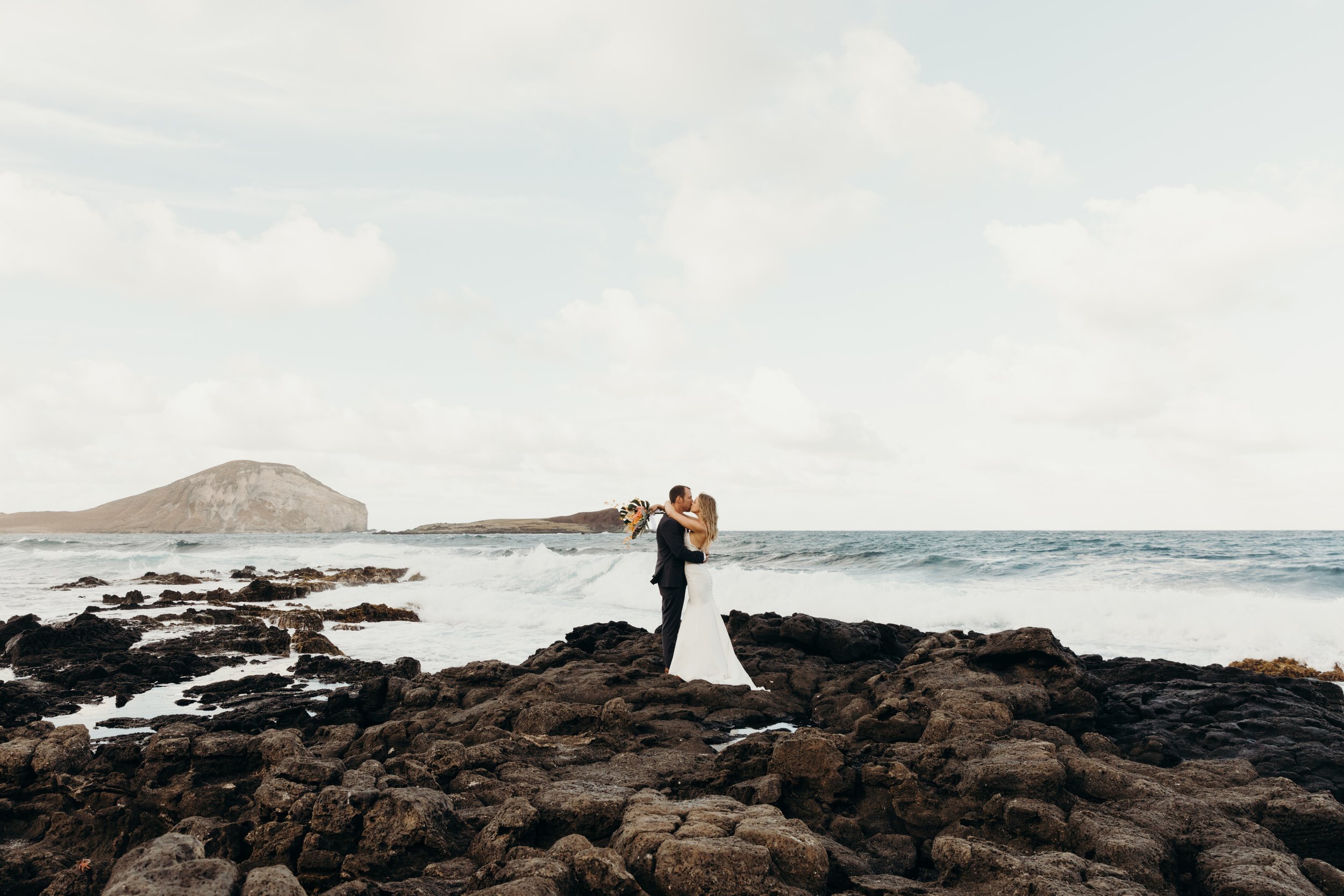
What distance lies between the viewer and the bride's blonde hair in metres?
10.3

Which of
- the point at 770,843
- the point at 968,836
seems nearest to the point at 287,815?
the point at 770,843

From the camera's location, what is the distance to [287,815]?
5133 millimetres

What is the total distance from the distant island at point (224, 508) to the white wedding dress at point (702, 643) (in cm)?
17612

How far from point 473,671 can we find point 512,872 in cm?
696

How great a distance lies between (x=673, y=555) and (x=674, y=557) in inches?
1.7

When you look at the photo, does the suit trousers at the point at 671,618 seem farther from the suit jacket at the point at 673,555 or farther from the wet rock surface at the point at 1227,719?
the wet rock surface at the point at 1227,719

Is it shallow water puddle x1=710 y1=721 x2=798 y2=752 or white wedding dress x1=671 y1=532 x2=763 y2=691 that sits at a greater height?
white wedding dress x1=671 y1=532 x2=763 y2=691

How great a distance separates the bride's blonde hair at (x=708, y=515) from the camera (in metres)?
10.3

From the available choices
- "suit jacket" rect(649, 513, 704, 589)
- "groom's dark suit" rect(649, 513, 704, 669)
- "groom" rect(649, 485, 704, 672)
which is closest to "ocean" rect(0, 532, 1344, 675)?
"groom's dark suit" rect(649, 513, 704, 669)

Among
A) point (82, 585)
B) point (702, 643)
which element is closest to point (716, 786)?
point (702, 643)

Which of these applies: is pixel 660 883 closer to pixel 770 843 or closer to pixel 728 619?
pixel 770 843

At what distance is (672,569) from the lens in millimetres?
10375

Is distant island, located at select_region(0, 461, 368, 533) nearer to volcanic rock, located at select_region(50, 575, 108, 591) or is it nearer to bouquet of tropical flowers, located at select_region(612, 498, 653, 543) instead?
volcanic rock, located at select_region(50, 575, 108, 591)

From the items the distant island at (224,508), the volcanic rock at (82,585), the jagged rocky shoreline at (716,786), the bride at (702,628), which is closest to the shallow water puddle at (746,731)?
the jagged rocky shoreline at (716,786)
